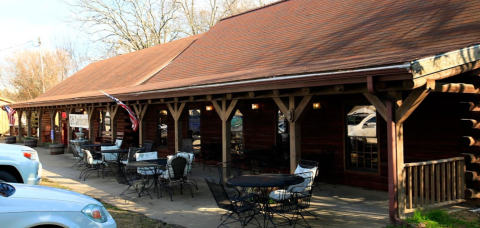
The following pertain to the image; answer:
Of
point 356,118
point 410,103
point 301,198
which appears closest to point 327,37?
point 356,118

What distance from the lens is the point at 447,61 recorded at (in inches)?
241

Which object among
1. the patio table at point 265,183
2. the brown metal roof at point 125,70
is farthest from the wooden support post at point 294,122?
the brown metal roof at point 125,70

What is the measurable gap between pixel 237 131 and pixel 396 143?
756 centimetres

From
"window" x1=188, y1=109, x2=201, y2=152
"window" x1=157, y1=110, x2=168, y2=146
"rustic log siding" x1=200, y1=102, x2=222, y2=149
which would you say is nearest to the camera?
"rustic log siding" x1=200, y1=102, x2=222, y2=149

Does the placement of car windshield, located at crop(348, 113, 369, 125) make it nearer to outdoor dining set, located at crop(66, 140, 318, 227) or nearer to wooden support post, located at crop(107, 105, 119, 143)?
outdoor dining set, located at crop(66, 140, 318, 227)

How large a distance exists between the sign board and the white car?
1293cm

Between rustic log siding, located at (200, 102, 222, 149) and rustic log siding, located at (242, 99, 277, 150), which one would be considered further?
rustic log siding, located at (200, 102, 222, 149)

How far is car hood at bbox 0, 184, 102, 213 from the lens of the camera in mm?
4000

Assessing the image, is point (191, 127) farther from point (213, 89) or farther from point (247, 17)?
point (213, 89)

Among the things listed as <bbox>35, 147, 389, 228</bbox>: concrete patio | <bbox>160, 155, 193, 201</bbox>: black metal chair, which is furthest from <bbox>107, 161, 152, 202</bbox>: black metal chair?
<bbox>160, 155, 193, 201</bbox>: black metal chair

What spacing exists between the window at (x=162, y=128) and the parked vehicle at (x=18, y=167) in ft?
27.5

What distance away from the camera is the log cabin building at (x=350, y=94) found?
20.5 ft

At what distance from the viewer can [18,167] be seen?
7836mm

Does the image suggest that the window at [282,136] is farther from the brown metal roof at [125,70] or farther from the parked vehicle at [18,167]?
the brown metal roof at [125,70]
